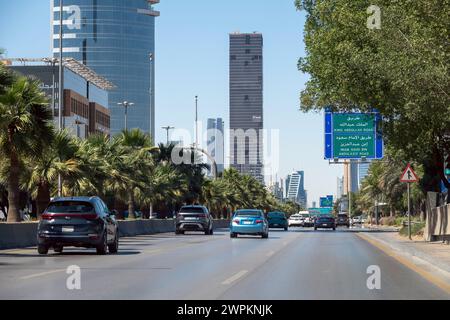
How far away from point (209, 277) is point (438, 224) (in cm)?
1931

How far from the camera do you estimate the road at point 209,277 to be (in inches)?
526

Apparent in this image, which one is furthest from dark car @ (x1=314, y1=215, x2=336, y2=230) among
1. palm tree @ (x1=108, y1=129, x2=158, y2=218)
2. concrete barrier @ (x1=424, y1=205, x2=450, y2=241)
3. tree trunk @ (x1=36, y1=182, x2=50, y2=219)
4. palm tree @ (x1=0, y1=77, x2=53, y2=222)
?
palm tree @ (x1=0, y1=77, x2=53, y2=222)

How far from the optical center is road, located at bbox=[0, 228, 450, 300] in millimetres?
13352

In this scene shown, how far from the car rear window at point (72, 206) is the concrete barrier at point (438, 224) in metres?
13.7

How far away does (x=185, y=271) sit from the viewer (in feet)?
59.8

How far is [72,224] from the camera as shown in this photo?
24.1 meters

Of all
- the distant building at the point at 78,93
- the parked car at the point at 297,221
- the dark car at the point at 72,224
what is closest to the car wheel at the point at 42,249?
the dark car at the point at 72,224

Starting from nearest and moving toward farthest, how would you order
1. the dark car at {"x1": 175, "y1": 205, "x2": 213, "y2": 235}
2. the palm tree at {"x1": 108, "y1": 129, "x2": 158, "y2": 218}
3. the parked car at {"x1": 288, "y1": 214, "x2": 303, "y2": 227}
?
the dark car at {"x1": 175, "y1": 205, "x2": 213, "y2": 235} → the palm tree at {"x1": 108, "y1": 129, "x2": 158, "y2": 218} → the parked car at {"x1": 288, "y1": 214, "x2": 303, "y2": 227}

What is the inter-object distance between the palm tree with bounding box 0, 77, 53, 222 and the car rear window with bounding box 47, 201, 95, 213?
10235 mm

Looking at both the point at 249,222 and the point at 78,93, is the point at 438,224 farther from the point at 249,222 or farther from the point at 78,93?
the point at 78,93

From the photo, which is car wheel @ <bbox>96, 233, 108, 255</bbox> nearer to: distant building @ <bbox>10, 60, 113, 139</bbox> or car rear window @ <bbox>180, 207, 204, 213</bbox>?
car rear window @ <bbox>180, 207, 204, 213</bbox>

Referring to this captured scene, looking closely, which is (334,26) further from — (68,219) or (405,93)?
(68,219)

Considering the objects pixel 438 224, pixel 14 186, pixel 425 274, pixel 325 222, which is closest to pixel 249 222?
pixel 438 224

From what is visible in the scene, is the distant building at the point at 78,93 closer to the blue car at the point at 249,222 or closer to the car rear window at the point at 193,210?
the car rear window at the point at 193,210
